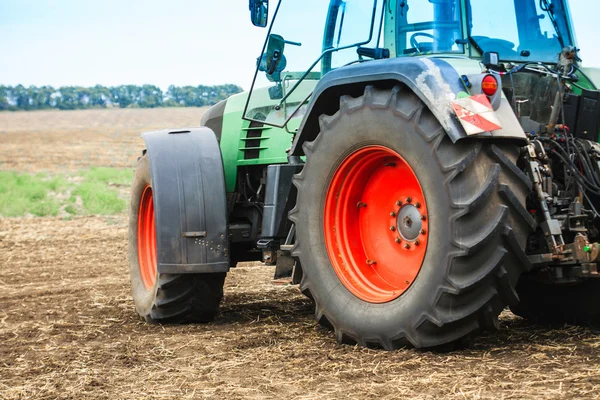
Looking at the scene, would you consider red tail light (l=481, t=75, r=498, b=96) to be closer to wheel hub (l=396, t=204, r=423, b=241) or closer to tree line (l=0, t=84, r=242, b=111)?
wheel hub (l=396, t=204, r=423, b=241)

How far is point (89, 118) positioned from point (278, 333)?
47.1m

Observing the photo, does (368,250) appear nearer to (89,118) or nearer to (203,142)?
(203,142)

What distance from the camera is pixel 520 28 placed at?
516 centimetres

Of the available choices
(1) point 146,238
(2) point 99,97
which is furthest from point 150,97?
(1) point 146,238

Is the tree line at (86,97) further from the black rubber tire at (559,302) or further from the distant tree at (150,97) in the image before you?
the black rubber tire at (559,302)

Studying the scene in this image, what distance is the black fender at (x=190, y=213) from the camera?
5762 millimetres

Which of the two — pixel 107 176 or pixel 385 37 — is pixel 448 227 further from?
pixel 107 176

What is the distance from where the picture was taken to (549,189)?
14.2ft

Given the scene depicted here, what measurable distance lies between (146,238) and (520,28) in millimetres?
3551

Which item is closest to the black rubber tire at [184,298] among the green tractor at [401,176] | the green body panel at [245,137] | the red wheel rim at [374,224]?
the green tractor at [401,176]

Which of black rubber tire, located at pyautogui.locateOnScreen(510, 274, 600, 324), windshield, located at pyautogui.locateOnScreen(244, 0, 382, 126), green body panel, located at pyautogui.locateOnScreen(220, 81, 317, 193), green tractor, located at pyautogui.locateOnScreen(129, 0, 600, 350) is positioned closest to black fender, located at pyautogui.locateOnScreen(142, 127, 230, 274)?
green tractor, located at pyautogui.locateOnScreen(129, 0, 600, 350)

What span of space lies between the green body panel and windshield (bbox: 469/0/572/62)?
1430 millimetres

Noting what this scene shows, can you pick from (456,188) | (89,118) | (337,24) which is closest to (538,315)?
(456,188)

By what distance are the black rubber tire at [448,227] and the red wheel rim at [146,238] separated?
2.68 meters
